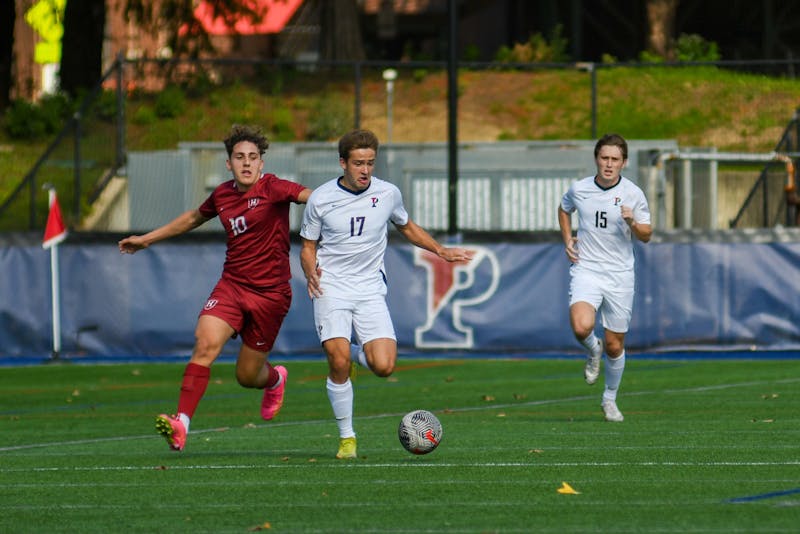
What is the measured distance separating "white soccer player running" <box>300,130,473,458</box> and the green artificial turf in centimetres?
60

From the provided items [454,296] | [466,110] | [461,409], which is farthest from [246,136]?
[466,110]

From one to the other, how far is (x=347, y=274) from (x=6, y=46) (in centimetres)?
3186

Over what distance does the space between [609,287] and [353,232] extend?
10.9 feet

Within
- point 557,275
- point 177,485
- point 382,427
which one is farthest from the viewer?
point 557,275

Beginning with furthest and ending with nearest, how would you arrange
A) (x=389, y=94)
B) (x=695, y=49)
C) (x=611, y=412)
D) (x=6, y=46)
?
1. (x=6, y=46)
2. (x=695, y=49)
3. (x=389, y=94)
4. (x=611, y=412)

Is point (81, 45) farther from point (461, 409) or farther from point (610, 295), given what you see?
point (610, 295)

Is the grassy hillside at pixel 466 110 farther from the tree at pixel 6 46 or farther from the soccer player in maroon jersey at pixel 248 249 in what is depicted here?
the soccer player in maroon jersey at pixel 248 249

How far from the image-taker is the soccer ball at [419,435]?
1066cm

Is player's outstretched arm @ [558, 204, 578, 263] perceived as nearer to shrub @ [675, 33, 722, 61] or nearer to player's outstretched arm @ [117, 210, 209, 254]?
player's outstretched arm @ [117, 210, 209, 254]

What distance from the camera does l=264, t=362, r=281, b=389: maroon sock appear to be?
12.3 metres

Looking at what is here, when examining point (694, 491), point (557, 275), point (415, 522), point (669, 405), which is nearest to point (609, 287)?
point (669, 405)

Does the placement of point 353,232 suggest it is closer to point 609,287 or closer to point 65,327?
point 609,287

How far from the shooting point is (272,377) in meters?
12.4

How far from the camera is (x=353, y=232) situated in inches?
439
